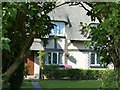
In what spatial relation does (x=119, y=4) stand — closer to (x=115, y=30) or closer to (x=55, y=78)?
(x=115, y=30)

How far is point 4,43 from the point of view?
5.35 metres

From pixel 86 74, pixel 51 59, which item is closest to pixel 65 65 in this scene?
pixel 51 59

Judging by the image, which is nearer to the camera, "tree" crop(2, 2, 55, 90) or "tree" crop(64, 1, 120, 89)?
"tree" crop(64, 1, 120, 89)

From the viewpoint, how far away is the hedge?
3003cm

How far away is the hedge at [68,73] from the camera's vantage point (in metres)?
30.0

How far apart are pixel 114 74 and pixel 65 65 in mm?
26735

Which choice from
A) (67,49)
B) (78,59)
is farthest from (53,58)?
(78,59)

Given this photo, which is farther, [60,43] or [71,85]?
[60,43]

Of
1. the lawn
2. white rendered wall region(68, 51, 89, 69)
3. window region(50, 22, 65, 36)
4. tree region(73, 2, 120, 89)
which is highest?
window region(50, 22, 65, 36)

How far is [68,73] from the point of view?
30453 millimetres

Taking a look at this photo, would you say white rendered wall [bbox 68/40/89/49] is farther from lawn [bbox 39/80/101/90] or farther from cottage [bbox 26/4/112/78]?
lawn [bbox 39/80/101/90]

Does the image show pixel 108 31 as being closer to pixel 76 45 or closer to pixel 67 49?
pixel 67 49

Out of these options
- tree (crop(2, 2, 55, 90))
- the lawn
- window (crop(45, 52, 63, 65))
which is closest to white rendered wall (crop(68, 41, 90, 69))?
window (crop(45, 52, 63, 65))

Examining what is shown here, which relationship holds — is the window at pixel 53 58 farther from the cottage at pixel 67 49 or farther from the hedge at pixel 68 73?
the hedge at pixel 68 73
